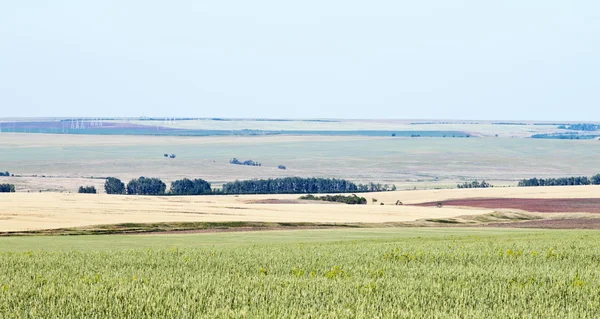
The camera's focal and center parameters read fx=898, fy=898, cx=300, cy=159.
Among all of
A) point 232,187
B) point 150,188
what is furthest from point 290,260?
point 232,187

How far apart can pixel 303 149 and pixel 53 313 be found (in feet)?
611

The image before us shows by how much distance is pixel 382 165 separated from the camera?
15862 centimetres

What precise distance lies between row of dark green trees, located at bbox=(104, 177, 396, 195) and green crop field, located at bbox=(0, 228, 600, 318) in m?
73.9

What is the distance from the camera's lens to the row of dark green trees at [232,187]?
94812 millimetres

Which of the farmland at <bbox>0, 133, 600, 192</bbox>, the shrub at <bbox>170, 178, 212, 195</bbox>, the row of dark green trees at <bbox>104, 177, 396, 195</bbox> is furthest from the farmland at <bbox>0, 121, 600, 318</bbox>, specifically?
the farmland at <bbox>0, 133, 600, 192</bbox>

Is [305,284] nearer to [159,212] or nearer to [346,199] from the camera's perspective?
[159,212]

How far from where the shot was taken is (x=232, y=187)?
320 feet

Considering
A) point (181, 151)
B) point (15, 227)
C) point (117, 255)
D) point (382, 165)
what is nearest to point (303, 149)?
point (181, 151)

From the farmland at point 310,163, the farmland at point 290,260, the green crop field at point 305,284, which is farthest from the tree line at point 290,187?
the green crop field at point 305,284

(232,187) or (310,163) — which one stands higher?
(232,187)

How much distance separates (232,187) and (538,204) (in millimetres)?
38076

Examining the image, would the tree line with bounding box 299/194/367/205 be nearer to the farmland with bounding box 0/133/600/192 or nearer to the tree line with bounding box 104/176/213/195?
the tree line with bounding box 104/176/213/195

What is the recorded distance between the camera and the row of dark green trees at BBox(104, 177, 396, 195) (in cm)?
9481

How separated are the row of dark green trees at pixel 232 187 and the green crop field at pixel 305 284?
7392cm
